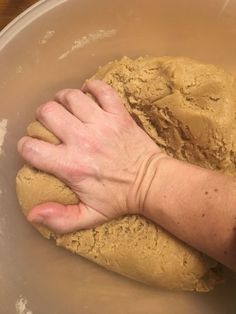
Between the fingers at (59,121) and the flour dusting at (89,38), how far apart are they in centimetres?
20

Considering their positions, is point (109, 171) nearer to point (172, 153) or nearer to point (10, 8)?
point (172, 153)

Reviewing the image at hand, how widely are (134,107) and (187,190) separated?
192 millimetres

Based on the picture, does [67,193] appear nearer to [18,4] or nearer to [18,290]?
[18,290]

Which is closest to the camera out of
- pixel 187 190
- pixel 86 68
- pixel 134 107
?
pixel 187 190

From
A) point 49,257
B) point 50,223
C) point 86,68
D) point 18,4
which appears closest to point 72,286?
point 49,257

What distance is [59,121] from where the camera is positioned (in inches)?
30.0

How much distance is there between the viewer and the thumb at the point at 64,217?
28.9 inches

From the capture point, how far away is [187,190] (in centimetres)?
72

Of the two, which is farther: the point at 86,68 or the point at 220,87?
the point at 86,68

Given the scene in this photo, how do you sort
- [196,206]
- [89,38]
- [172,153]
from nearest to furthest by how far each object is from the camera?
1. [196,206]
2. [172,153]
3. [89,38]

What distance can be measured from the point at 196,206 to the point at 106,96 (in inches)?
9.1

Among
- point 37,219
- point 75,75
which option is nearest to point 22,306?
point 37,219

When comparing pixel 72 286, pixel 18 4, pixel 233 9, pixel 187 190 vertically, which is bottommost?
pixel 72 286

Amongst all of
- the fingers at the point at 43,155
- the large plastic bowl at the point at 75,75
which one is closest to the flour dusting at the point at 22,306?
the large plastic bowl at the point at 75,75
